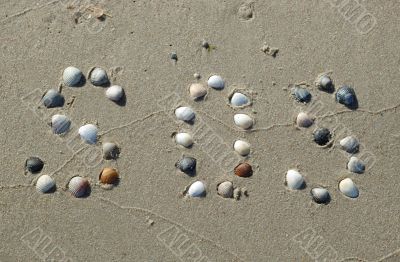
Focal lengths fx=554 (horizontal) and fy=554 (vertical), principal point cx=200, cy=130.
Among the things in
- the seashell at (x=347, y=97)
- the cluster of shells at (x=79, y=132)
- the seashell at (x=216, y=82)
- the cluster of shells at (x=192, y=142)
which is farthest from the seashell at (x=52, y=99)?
the seashell at (x=347, y=97)

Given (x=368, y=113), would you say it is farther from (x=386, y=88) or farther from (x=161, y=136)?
(x=161, y=136)

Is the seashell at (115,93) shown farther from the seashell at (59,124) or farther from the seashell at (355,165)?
the seashell at (355,165)

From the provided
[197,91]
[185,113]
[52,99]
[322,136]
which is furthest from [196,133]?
[52,99]

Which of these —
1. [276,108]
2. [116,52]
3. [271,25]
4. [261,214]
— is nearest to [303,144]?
[276,108]

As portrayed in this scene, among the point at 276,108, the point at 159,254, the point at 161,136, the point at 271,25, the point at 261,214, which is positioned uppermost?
the point at 271,25

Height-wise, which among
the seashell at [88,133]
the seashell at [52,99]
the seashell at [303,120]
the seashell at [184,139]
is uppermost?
the seashell at [303,120]

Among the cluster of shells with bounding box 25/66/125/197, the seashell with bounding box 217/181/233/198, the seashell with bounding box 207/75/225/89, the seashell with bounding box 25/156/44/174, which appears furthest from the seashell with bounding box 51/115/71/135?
the seashell with bounding box 217/181/233/198

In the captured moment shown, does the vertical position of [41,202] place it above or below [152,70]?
below
